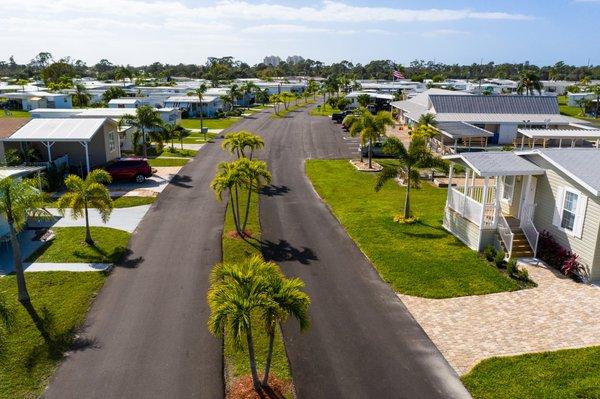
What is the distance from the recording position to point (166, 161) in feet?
136

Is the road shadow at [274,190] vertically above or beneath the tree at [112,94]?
beneath

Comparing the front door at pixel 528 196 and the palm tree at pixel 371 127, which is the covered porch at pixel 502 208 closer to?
the front door at pixel 528 196

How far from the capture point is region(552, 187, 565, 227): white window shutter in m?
20.2

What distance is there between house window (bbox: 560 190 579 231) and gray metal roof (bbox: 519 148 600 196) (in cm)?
85

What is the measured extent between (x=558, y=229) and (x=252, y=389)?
14990 mm

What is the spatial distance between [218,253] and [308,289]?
516 cm

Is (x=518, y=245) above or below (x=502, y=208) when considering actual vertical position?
below

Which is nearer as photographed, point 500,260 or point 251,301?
point 251,301

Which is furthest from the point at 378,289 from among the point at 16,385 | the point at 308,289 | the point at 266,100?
the point at 266,100

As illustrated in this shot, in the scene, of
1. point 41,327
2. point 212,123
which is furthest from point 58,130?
point 212,123

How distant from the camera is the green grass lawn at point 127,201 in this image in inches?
1121

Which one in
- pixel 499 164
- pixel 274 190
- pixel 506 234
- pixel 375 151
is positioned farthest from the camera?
pixel 375 151

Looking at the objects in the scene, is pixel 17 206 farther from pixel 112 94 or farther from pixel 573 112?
pixel 573 112

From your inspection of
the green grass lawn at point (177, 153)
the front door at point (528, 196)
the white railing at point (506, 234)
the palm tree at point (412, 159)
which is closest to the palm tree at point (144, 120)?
the green grass lawn at point (177, 153)
